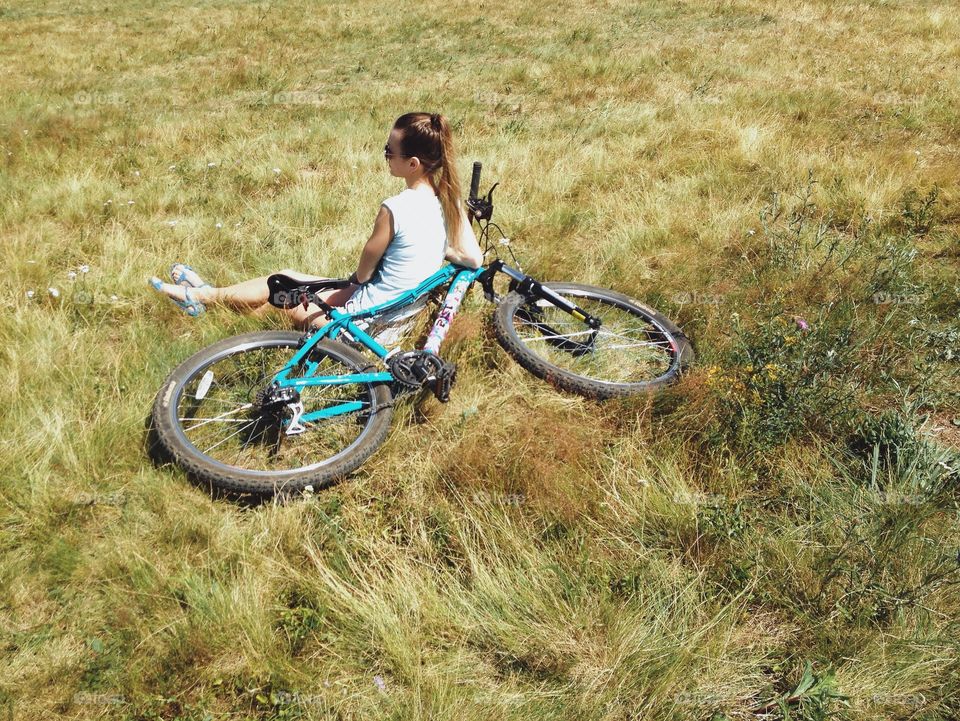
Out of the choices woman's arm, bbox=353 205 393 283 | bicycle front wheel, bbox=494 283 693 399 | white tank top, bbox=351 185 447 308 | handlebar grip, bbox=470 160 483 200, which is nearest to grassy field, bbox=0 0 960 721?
bicycle front wheel, bbox=494 283 693 399

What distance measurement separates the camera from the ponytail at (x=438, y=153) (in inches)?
152

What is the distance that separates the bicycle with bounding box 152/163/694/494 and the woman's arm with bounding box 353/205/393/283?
228mm

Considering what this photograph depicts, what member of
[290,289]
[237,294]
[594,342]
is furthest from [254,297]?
[594,342]

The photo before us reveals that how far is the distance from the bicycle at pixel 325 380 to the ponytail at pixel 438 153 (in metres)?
0.17

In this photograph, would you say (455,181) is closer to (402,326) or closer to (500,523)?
(402,326)

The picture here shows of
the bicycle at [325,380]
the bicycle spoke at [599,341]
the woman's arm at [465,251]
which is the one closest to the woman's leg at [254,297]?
the bicycle at [325,380]

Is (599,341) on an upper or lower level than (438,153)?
lower

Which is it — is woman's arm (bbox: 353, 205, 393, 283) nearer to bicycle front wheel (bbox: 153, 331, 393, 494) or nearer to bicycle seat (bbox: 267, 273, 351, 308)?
bicycle seat (bbox: 267, 273, 351, 308)

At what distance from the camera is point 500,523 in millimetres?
3045

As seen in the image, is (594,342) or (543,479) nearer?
(543,479)

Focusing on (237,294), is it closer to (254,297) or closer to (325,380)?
(254,297)

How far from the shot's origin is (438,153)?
3.94 meters

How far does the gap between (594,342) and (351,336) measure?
1.71m

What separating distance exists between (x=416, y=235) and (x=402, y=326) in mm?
673
